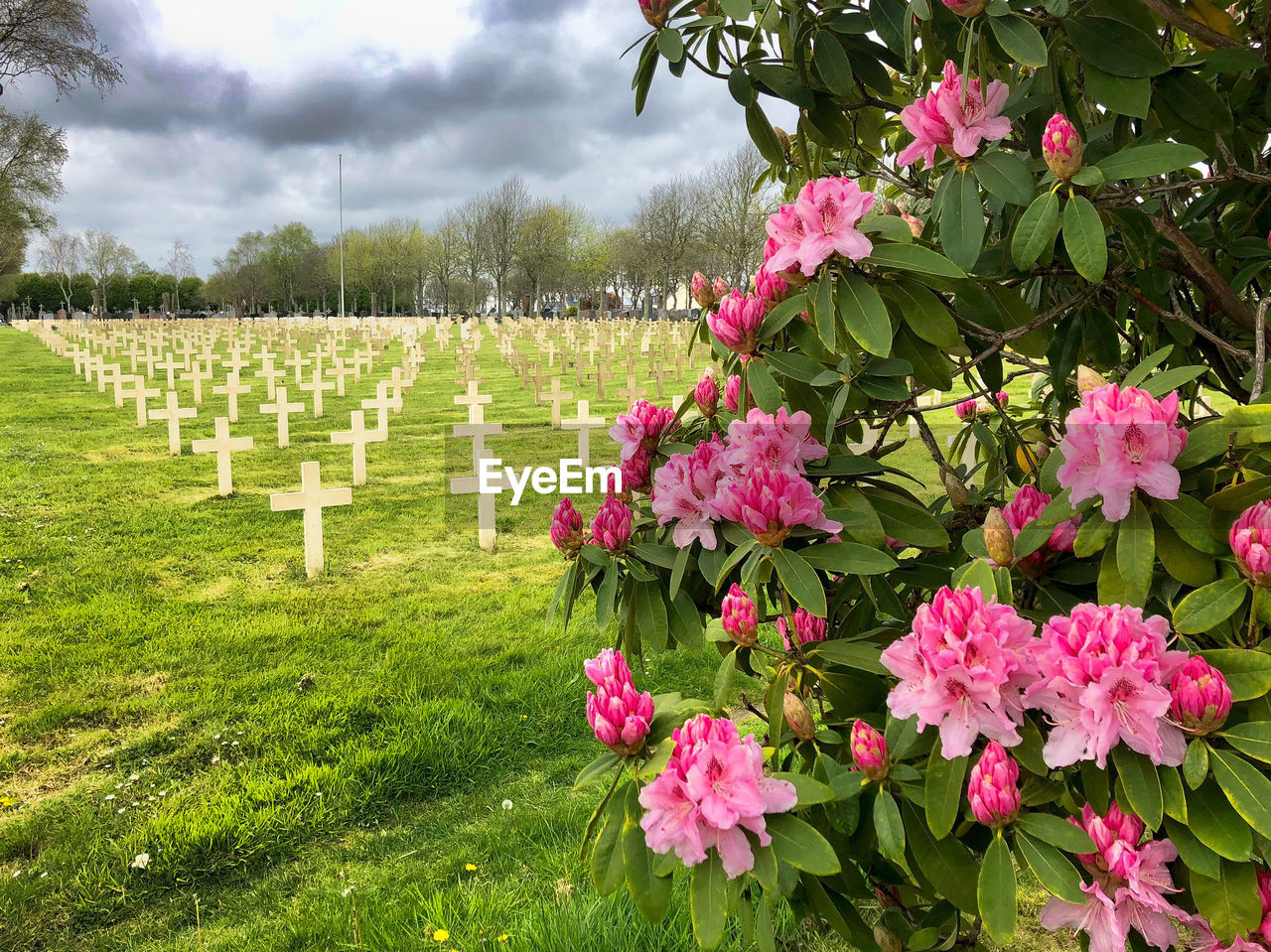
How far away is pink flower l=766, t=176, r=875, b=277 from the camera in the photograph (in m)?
0.99

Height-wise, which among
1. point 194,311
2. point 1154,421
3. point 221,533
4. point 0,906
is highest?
point 194,311

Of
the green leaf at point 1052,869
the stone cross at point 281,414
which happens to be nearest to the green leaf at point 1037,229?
the green leaf at point 1052,869

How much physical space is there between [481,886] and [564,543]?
5.29 feet

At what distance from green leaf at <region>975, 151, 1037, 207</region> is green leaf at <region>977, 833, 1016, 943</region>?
Result: 790mm

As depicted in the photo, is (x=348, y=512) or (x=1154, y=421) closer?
(x=1154, y=421)

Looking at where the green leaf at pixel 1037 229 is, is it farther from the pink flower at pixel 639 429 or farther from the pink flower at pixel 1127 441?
the pink flower at pixel 639 429

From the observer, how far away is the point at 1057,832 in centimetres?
85

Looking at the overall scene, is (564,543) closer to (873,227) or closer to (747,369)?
(747,369)

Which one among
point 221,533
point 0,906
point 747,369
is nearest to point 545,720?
point 0,906

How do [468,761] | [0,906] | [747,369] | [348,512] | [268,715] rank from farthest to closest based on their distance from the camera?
1. [348,512]
2. [268,715]
3. [468,761]
4. [0,906]
5. [747,369]

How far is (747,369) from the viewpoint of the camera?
1.19 meters

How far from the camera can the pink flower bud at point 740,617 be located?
1104mm

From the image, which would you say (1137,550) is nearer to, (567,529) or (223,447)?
(567,529)

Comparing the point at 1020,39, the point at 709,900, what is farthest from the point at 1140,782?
the point at 1020,39
